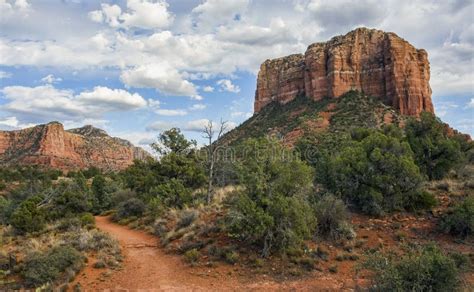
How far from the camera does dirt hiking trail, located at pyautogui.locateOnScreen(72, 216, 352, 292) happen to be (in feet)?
32.7

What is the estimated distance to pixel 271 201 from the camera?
11.9 metres

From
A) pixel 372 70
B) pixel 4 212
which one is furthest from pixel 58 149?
pixel 372 70

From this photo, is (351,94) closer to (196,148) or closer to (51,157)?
(196,148)

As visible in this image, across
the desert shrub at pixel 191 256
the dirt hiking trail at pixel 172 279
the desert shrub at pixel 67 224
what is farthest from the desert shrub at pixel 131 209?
the desert shrub at pixel 191 256

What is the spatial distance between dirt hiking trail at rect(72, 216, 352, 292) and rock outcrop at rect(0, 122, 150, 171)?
82.9 m

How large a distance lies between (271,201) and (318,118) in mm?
54971

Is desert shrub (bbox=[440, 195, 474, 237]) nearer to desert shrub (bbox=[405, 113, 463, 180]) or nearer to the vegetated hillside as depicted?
desert shrub (bbox=[405, 113, 463, 180])

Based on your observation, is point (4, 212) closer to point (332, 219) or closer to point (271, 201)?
point (271, 201)

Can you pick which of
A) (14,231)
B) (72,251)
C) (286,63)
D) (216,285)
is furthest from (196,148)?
(286,63)

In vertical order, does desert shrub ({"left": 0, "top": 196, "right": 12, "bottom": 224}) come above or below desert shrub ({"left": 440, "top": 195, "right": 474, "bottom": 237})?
below

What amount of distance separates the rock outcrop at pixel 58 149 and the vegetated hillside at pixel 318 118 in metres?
33.8

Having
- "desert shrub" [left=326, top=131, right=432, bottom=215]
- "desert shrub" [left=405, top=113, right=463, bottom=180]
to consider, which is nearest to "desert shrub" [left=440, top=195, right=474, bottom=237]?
"desert shrub" [left=326, top=131, right=432, bottom=215]

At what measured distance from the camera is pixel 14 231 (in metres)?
18.8

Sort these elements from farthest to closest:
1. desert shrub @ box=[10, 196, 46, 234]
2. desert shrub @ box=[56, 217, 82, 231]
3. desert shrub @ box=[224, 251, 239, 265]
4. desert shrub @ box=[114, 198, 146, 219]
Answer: desert shrub @ box=[114, 198, 146, 219], desert shrub @ box=[10, 196, 46, 234], desert shrub @ box=[56, 217, 82, 231], desert shrub @ box=[224, 251, 239, 265]
